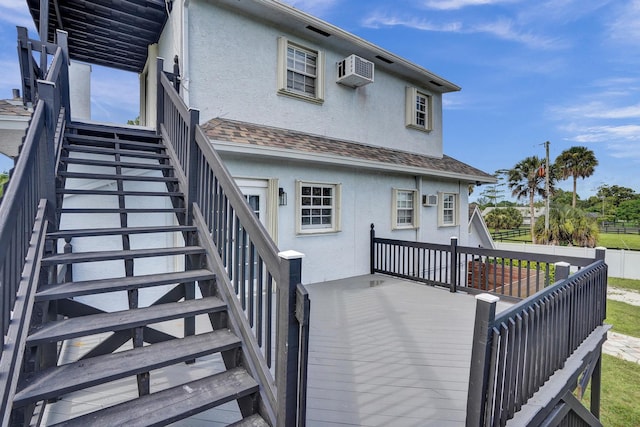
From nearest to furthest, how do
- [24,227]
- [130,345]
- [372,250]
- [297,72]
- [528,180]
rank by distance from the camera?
[24,227] → [130,345] → [297,72] → [372,250] → [528,180]

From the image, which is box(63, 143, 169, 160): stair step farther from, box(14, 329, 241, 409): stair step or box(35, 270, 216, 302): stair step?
box(14, 329, 241, 409): stair step

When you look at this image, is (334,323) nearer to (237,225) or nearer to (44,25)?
(237,225)

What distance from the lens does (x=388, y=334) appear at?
4.04m

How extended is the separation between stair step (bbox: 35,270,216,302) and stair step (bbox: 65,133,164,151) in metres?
2.19

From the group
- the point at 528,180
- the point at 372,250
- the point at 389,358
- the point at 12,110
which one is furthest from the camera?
the point at 528,180

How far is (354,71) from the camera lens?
7152 millimetres

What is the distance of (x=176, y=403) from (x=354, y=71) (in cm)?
703

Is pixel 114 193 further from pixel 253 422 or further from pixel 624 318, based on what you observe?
pixel 624 318

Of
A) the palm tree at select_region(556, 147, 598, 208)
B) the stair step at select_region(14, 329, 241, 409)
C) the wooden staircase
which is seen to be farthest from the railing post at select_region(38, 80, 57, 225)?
the palm tree at select_region(556, 147, 598, 208)

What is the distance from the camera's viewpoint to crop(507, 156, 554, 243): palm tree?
1168 inches

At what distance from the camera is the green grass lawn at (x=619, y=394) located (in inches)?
210

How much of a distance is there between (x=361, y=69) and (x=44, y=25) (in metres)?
5.61

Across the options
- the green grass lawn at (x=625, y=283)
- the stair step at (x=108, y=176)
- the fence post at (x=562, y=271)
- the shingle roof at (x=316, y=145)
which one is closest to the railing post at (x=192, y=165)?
the stair step at (x=108, y=176)

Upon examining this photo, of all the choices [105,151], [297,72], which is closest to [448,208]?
[297,72]
